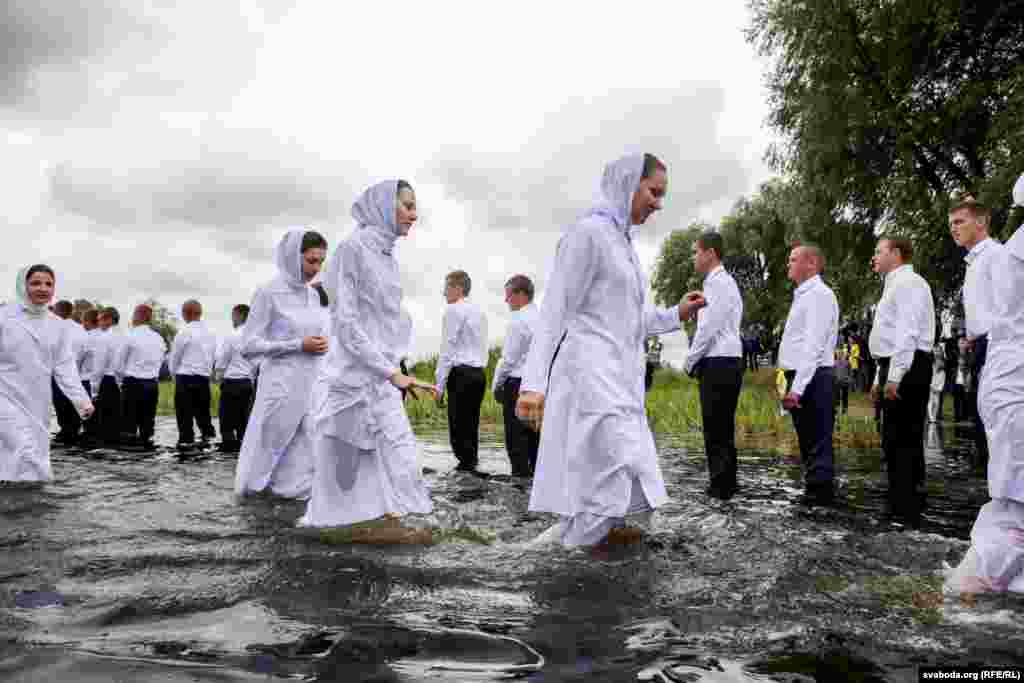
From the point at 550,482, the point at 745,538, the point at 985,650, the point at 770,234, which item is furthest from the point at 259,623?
the point at 770,234

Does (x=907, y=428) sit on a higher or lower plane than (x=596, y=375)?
lower

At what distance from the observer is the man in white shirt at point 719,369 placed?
24.9 ft

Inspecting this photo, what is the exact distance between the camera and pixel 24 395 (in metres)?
7.99

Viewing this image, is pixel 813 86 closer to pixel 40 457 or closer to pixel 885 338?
pixel 885 338

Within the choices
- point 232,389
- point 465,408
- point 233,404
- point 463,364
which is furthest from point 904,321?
point 233,404

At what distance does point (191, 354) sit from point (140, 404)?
1.29 m

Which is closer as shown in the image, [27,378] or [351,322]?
[351,322]

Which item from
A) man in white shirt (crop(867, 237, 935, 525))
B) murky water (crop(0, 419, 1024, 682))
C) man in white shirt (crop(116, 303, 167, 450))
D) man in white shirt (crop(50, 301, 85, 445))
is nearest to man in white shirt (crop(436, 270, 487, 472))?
murky water (crop(0, 419, 1024, 682))

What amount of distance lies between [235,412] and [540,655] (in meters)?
11.0

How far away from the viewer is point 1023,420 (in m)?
3.98

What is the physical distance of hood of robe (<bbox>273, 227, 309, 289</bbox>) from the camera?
295 inches

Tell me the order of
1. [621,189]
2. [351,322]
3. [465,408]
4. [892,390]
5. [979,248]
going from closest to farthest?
[621,189] → [351,322] → [979,248] → [892,390] → [465,408]

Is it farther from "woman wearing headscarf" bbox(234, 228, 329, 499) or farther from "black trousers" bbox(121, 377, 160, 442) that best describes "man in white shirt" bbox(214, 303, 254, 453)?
"woman wearing headscarf" bbox(234, 228, 329, 499)

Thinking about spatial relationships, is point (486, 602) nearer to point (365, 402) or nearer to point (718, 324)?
point (365, 402)
